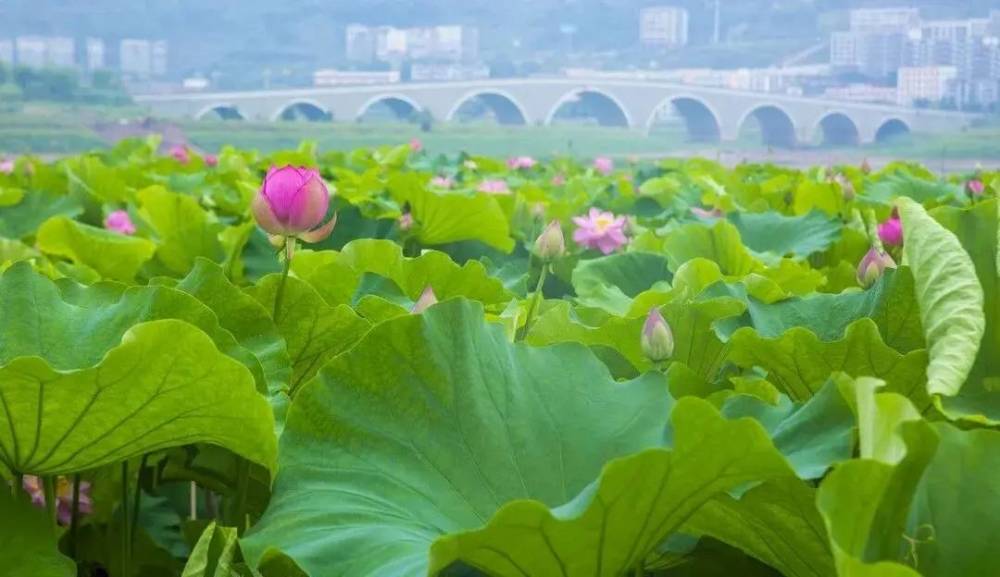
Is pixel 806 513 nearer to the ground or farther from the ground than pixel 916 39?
nearer to the ground

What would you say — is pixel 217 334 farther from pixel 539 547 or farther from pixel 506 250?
pixel 506 250

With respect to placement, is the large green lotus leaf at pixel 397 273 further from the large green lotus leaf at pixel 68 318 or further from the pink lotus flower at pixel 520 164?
the pink lotus flower at pixel 520 164

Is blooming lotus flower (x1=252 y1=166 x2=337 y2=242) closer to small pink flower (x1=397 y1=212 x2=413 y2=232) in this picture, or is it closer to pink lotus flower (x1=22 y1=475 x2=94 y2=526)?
pink lotus flower (x1=22 y1=475 x2=94 y2=526)

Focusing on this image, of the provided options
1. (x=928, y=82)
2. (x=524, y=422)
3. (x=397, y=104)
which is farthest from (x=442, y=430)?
(x=397, y=104)

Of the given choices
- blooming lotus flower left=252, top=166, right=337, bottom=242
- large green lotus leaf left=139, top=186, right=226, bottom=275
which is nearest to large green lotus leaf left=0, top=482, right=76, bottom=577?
blooming lotus flower left=252, top=166, right=337, bottom=242

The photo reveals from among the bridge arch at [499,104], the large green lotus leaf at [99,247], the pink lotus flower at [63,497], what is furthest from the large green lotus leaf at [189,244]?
the bridge arch at [499,104]

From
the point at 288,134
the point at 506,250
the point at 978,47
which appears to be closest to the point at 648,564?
the point at 506,250
